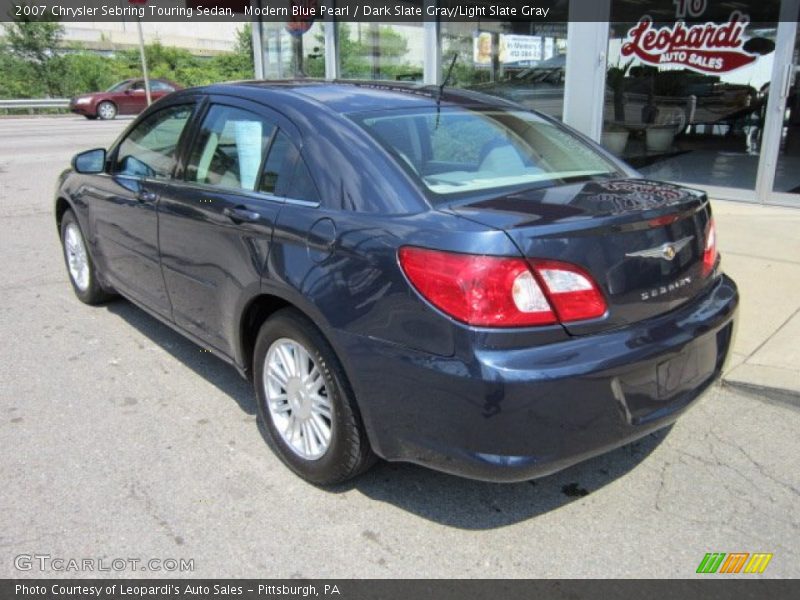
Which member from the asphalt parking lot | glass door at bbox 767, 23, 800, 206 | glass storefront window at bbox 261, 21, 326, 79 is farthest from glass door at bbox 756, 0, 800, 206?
glass storefront window at bbox 261, 21, 326, 79

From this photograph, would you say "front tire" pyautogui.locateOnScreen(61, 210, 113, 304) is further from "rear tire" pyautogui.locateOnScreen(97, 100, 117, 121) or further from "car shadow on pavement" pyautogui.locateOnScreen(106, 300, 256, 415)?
"rear tire" pyautogui.locateOnScreen(97, 100, 117, 121)

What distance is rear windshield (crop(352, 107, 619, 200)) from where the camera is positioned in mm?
2793

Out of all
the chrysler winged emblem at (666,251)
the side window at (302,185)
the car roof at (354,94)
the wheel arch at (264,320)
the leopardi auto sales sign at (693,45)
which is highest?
the leopardi auto sales sign at (693,45)

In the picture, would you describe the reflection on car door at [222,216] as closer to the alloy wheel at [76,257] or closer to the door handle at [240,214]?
the door handle at [240,214]

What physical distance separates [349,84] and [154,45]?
4016cm

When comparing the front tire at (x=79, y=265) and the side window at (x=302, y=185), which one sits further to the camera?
the front tire at (x=79, y=265)

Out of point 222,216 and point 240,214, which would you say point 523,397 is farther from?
point 222,216

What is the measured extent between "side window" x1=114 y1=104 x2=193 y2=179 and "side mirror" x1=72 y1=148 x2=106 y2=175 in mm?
115

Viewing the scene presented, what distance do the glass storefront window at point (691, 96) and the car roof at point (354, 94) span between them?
5.43 m

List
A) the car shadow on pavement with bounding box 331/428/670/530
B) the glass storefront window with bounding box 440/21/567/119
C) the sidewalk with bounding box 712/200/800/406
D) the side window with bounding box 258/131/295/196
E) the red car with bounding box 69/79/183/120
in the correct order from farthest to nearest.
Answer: the red car with bounding box 69/79/183/120 < the glass storefront window with bounding box 440/21/567/119 < the sidewalk with bounding box 712/200/800/406 < the side window with bounding box 258/131/295/196 < the car shadow on pavement with bounding box 331/428/670/530

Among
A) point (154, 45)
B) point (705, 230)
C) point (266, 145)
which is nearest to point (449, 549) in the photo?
point (705, 230)

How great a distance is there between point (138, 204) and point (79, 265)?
1.62m

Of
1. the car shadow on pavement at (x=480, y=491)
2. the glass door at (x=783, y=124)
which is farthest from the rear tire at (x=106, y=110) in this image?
the car shadow on pavement at (x=480, y=491)

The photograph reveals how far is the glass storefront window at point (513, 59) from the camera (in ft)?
30.5
